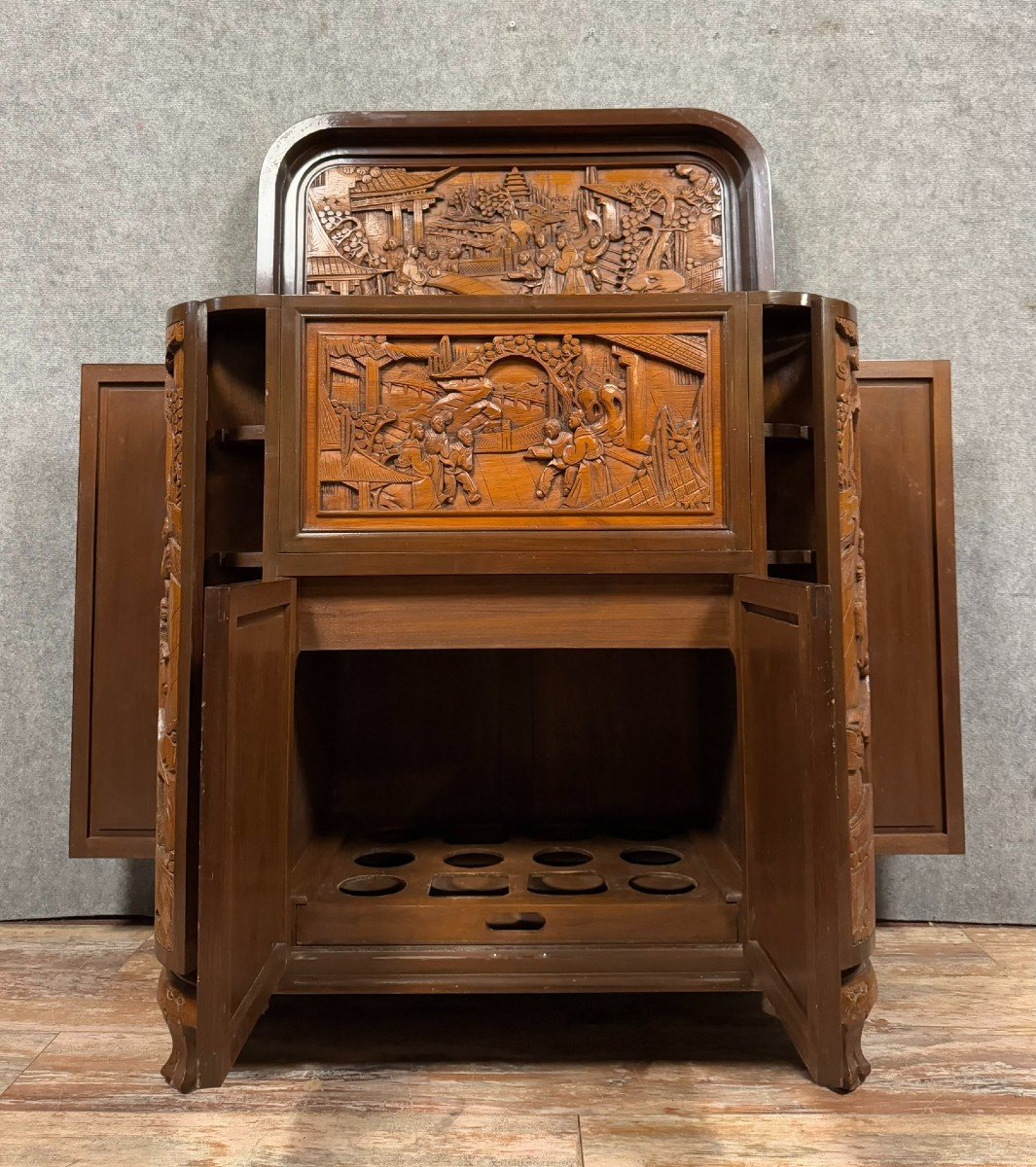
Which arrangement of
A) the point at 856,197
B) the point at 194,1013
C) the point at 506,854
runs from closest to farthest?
1. the point at 194,1013
2. the point at 506,854
3. the point at 856,197

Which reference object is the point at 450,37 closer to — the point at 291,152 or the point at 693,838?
the point at 291,152

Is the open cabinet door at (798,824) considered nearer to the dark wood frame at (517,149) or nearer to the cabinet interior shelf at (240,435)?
the cabinet interior shelf at (240,435)

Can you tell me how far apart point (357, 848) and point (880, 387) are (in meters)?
1.39

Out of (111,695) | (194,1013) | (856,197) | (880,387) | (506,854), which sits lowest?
(194,1013)

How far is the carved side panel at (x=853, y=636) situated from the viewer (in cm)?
132

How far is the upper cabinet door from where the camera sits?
128 centimetres

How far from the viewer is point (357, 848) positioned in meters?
1.69

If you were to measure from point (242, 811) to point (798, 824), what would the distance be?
28.2 inches

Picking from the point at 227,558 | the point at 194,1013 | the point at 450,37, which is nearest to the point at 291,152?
the point at 450,37
